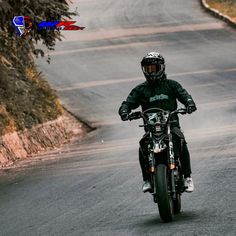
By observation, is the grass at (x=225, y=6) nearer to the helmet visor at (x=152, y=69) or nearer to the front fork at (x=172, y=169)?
the helmet visor at (x=152, y=69)

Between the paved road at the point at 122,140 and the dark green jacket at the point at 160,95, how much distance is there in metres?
1.23

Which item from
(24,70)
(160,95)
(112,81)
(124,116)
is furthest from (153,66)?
(112,81)

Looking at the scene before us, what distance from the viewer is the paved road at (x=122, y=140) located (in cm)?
1146

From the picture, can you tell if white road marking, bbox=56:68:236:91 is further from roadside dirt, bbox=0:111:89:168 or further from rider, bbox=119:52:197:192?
rider, bbox=119:52:197:192

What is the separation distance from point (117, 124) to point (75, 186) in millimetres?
8976

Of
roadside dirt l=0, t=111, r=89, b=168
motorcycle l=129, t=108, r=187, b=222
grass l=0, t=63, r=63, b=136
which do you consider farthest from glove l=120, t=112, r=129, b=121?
grass l=0, t=63, r=63, b=136

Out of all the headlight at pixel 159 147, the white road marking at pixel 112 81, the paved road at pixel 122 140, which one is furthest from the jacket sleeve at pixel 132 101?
the white road marking at pixel 112 81

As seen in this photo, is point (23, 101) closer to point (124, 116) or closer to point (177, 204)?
point (124, 116)

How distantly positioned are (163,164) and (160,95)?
0.89 meters

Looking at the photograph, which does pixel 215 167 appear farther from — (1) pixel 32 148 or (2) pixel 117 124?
(2) pixel 117 124

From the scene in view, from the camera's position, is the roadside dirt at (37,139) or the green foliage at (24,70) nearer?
the green foliage at (24,70)

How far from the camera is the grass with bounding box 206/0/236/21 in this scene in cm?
4292

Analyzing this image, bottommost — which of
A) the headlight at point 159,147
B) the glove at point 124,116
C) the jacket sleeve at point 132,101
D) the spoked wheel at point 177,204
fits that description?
the spoked wheel at point 177,204

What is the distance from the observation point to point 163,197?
10641 millimetres
